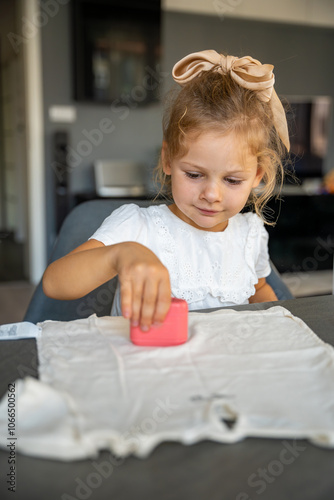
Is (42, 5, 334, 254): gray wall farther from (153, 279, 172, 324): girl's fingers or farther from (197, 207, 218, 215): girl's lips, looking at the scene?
(153, 279, 172, 324): girl's fingers

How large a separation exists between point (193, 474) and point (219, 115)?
2.24 ft

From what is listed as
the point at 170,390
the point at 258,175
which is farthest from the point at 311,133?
the point at 170,390

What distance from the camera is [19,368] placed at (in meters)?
0.54

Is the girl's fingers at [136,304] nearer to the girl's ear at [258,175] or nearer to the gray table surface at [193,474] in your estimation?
the gray table surface at [193,474]

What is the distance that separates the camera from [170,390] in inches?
18.3

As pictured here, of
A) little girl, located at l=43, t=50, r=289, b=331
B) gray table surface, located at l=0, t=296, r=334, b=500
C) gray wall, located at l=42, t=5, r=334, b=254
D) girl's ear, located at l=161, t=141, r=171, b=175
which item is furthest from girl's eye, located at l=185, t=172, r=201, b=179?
gray wall, located at l=42, t=5, r=334, b=254

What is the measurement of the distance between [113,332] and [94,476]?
27cm

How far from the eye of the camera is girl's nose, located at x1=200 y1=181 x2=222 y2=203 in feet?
2.82

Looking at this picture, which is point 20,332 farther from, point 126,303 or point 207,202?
point 207,202

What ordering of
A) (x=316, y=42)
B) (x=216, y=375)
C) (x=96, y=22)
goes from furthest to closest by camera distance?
1. (x=316, y=42)
2. (x=96, y=22)
3. (x=216, y=375)

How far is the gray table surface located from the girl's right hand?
0.64 feet

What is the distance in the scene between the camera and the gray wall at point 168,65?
3455 millimetres

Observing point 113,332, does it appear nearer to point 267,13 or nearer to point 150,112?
point 150,112

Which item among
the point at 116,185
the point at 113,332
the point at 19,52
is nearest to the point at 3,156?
the point at 19,52
